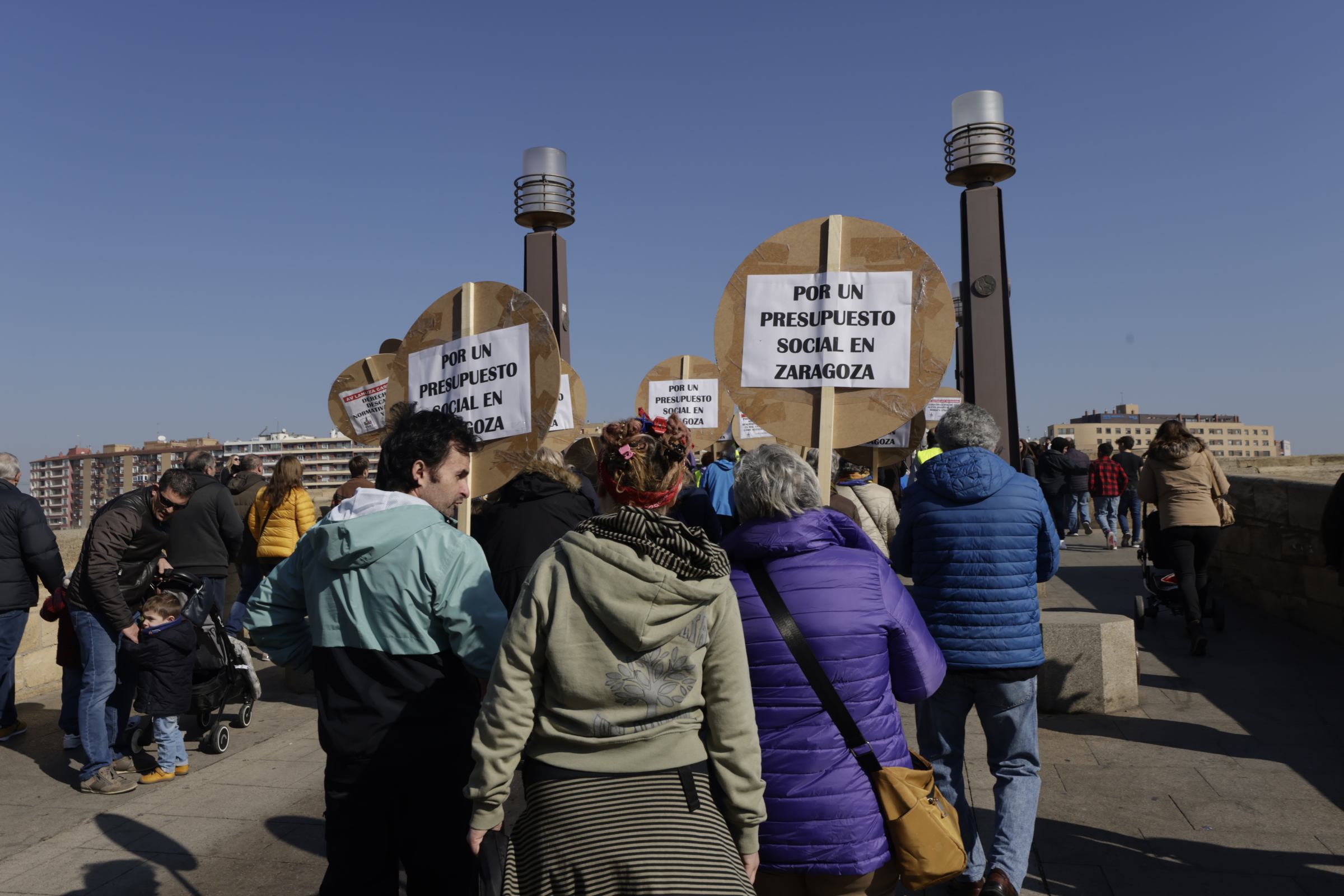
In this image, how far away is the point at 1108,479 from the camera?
49.1 feet

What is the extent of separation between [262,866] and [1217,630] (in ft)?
26.1

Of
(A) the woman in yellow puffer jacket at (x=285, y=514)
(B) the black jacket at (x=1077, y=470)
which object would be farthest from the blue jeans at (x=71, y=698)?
(B) the black jacket at (x=1077, y=470)

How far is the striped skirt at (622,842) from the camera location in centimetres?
193

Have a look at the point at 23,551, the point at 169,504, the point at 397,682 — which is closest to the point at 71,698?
the point at 23,551

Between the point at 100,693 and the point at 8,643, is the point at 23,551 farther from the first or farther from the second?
the point at 100,693

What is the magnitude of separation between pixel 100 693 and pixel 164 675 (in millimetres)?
349

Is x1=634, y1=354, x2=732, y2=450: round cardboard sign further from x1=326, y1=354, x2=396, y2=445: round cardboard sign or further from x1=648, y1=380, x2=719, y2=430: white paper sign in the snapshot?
x1=326, y1=354, x2=396, y2=445: round cardboard sign

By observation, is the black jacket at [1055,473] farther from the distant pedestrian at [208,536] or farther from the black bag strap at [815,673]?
the black bag strap at [815,673]

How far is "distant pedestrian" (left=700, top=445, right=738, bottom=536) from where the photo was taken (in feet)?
21.7

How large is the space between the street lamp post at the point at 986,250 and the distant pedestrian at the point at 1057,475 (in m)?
6.94

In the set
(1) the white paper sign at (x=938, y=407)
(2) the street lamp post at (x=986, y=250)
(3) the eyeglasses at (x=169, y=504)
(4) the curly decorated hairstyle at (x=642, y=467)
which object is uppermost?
(2) the street lamp post at (x=986, y=250)

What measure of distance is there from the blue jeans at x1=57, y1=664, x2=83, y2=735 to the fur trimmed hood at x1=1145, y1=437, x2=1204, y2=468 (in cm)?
793

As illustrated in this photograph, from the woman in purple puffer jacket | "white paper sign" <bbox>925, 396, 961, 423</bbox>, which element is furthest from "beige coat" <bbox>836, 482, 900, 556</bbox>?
"white paper sign" <bbox>925, 396, 961, 423</bbox>

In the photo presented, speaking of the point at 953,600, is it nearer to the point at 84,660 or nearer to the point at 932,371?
the point at 932,371
